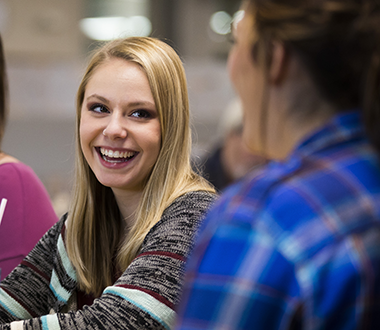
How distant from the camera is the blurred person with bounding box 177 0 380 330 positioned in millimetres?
523

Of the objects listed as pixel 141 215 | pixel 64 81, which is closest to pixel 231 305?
pixel 141 215

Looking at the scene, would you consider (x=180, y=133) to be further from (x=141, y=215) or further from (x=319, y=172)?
(x=319, y=172)

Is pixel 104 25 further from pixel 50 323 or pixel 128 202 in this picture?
pixel 50 323

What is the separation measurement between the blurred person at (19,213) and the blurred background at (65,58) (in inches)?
93.9

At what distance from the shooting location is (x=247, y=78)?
2.22 ft

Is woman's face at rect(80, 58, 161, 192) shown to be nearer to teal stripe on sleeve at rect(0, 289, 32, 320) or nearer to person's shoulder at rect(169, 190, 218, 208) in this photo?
person's shoulder at rect(169, 190, 218, 208)

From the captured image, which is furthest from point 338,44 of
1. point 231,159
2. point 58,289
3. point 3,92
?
point 231,159

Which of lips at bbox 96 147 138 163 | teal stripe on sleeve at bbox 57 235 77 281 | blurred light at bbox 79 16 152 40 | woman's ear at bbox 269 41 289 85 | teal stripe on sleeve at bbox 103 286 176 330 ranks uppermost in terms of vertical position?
blurred light at bbox 79 16 152 40

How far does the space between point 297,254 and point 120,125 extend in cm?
103

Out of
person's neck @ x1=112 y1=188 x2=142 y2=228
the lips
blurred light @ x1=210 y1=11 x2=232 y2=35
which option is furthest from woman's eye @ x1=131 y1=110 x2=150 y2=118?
blurred light @ x1=210 y1=11 x2=232 y2=35

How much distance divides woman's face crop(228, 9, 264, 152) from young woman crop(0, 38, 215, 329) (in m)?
0.62

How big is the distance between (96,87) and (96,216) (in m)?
0.43

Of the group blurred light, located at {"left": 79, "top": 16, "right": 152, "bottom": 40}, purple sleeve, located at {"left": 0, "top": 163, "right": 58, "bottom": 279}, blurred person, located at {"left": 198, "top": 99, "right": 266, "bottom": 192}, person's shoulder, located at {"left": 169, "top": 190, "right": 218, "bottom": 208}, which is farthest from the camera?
blurred light, located at {"left": 79, "top": 16, "right": 152, "bottom": 40}

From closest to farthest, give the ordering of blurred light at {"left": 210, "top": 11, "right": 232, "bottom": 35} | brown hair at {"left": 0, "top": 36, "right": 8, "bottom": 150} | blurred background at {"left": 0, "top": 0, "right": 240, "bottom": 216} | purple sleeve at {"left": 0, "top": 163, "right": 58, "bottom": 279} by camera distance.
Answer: purple sleeve at {"left": 0, "top": 163, "right": 58, "bottom": 279} → brown hair at {"left": 0, "top": 36, "right": 8, "bottom": 150} → blurred background at {"left": 0, "top": 0, "right": 240, "bottom": 216} → blurred light at {"left": 210, "top": 11, "right": 232, "bottom": 35}
